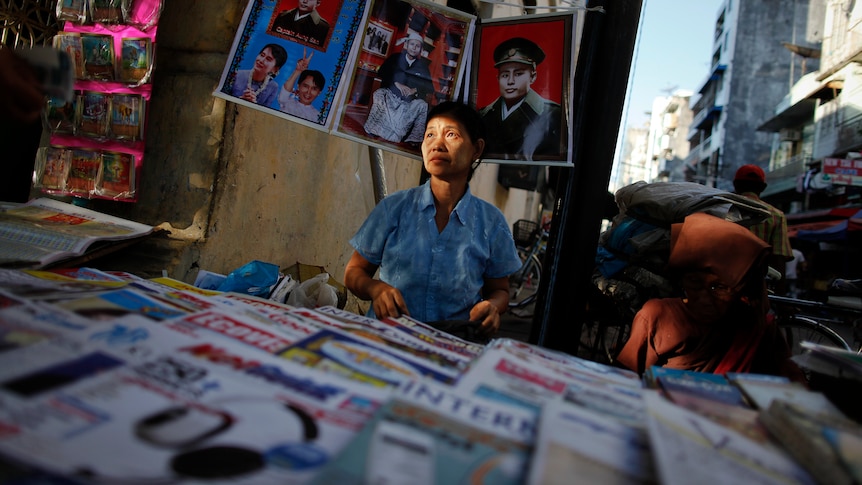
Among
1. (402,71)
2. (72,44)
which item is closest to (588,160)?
(402,71)

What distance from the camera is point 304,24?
2.05 meters

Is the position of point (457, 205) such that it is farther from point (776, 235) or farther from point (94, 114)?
point (776, 235)

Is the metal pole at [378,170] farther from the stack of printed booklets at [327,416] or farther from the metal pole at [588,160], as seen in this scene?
the stack of printed booklets at [327,416]

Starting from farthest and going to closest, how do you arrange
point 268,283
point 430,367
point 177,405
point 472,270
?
point 268,283
point 472,270
point 430,367
point 177,405

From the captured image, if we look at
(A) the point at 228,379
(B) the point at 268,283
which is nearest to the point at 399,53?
(B) the point at 268,283

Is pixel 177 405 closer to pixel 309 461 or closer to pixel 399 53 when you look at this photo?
pixel 309 461

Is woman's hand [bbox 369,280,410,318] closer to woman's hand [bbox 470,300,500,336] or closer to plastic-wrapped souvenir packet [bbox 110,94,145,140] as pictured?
woman's hand [bbox 470,300,500,336]

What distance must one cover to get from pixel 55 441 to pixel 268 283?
160cm

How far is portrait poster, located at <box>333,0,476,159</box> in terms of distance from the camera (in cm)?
211

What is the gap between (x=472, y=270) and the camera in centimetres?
197

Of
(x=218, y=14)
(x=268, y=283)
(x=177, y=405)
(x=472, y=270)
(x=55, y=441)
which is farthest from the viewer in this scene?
(x=218, y=14)

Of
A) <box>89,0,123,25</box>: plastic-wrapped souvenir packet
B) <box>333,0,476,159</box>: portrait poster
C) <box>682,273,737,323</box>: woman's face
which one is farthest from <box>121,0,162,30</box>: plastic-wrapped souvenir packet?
<box>682,273,737,323</box>: woman's face

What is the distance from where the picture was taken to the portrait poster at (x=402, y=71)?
2.11 m

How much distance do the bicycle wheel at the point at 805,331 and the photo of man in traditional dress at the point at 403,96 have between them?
3.50 metres
